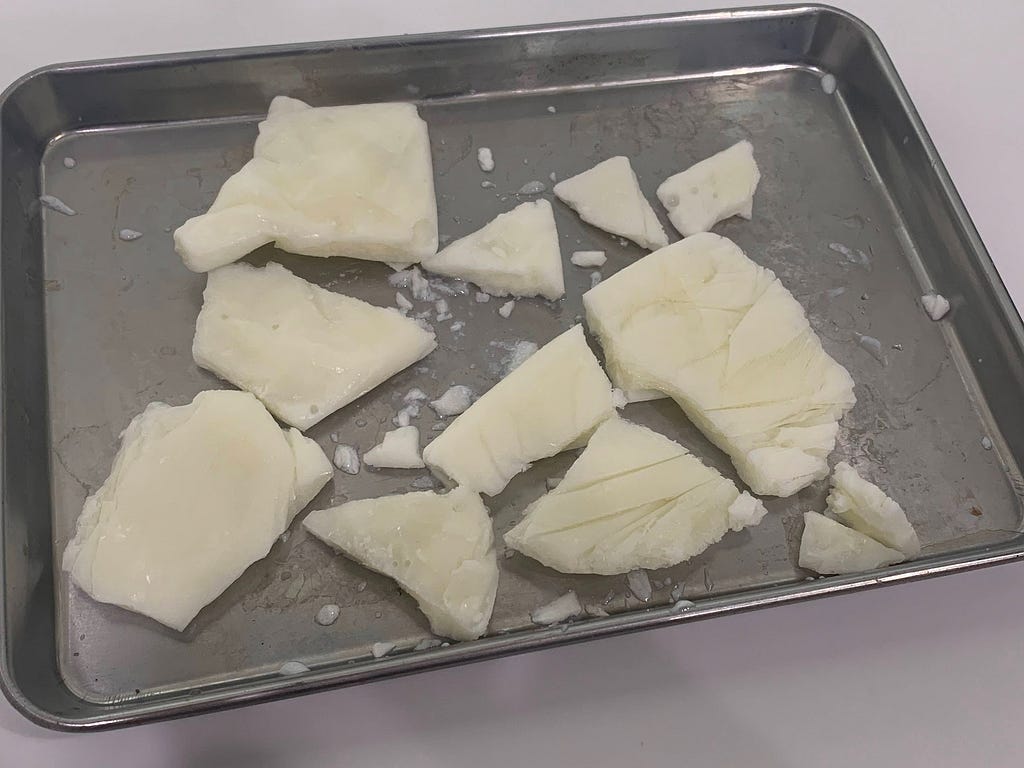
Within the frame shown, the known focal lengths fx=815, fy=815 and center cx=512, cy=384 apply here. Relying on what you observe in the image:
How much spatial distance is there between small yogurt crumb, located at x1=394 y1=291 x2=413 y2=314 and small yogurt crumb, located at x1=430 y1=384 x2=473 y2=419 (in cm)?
16

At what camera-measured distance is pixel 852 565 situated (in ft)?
3.64

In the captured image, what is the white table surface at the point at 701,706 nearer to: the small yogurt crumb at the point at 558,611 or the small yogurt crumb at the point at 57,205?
the small yogurt crumb at the point at 558,611

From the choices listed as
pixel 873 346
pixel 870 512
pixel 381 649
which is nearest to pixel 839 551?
pixel 870 512

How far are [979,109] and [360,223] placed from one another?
1.28 m

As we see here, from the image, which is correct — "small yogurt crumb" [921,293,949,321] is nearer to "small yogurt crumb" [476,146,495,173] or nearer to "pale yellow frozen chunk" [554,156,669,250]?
"pale yellow frozen chunk" [554,156,669,250]

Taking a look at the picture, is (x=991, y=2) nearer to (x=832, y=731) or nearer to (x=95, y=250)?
(x=832, y=731)

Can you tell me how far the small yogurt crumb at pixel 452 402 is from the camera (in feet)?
4.02

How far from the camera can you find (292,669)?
1.02 m

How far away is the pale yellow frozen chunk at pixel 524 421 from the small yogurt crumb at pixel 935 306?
588 mm

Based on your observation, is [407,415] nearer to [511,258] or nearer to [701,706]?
[511,258]

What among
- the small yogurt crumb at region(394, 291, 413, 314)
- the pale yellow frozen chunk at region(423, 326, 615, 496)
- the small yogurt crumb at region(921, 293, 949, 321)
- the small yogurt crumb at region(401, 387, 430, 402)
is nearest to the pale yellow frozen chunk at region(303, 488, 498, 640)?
the pale yellow frozen chunk at region(423, 326, 615, 496)

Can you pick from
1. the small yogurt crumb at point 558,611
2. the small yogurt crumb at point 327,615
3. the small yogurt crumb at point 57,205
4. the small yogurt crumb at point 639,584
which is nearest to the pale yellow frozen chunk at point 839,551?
the small yogurt crumb at point 639,584

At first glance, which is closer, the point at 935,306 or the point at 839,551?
the point at 839,551

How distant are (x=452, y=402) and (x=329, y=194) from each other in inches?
15.3
